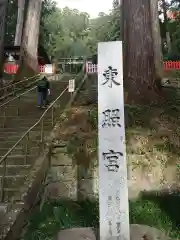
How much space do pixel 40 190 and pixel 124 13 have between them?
483 cm

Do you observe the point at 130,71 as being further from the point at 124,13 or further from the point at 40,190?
the point at 40,190

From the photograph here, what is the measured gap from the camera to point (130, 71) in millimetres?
8164

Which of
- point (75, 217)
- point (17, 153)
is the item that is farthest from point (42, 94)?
point (75, 217)

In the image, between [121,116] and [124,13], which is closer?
[121,116]


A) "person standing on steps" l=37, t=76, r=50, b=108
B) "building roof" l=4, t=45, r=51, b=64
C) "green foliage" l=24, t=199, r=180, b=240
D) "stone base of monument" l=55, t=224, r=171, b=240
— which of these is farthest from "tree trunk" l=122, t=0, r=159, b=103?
"building roof" l=4, t=45, r=51, b=64

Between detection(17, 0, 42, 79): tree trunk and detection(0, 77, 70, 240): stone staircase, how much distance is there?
18.7ft

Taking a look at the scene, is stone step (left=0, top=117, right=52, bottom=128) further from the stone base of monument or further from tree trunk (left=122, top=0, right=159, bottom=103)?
the stone base of monument

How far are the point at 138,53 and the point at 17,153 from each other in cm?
367

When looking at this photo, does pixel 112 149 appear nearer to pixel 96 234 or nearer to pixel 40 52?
pixel 96 234

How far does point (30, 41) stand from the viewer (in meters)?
18.2

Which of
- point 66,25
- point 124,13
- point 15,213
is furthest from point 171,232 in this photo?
point 66,25

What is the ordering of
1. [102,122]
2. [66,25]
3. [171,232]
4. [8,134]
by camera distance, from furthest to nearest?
[66,25] → [8,134] → [171,232] → [102,122]

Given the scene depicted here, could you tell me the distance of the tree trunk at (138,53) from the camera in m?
8.09

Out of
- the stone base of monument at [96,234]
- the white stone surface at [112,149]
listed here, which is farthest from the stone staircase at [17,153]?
the white stone surface at [112,149]
